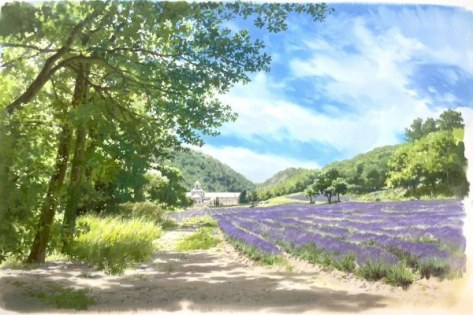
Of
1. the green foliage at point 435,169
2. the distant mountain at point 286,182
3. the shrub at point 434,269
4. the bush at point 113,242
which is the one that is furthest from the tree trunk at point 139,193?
the shrub at point 434,269

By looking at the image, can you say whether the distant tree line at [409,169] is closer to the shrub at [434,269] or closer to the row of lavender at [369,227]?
the row of lavender at [369,227]

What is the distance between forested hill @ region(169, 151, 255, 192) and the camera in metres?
5.33

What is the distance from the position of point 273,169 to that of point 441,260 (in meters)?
1.78

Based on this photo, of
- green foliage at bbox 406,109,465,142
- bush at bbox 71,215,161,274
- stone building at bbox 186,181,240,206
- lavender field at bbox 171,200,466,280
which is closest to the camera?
lavender field at bbox 171,200,466,280

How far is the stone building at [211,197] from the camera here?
5398mm

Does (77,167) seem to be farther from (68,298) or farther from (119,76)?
(68,298)

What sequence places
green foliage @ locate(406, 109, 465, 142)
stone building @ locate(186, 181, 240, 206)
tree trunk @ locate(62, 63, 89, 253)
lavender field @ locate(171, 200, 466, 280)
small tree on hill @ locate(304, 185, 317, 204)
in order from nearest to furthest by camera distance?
lavender field @ locate(171, 200, 466, 280)
green foliage @ locate(406, 109, 465, 142)
small tree on hill @ locate(304, 185, 317, 204)
stone building @ locate(186, 181, 240, 206)
tree trunk @ locate(62, 63, 89, 253)

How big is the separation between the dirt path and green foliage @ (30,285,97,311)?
0.18ft

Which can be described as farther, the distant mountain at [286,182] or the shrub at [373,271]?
the distant mountain at [286,182]

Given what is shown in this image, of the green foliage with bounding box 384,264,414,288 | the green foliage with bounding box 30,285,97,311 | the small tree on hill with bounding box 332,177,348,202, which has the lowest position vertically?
the green foliage with bounding box 30,285,97,311

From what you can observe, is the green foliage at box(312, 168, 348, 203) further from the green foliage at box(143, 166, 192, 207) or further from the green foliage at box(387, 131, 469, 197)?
the green foliage at box(143, 166, 192, 207)

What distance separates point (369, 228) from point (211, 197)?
1.62 metres

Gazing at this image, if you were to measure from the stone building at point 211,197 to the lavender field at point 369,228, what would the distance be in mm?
92

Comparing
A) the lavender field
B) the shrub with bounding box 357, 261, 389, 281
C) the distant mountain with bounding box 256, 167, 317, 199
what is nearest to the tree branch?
the lavender field
